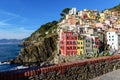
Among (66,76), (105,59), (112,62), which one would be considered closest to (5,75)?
(66,76)

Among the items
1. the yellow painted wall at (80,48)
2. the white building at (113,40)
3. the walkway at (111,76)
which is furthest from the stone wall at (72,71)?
the white building at (113,40)

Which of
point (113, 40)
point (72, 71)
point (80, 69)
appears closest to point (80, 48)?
point (113, 40)

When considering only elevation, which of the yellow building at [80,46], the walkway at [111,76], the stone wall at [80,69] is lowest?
the walkway at [111,76]

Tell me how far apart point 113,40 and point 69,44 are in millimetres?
18897

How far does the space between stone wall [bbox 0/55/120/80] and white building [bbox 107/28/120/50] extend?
81.8 meters

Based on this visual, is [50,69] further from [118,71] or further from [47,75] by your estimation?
[118,71]

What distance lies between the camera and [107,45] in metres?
94.6

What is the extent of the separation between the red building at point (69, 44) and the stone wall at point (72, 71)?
7265cm

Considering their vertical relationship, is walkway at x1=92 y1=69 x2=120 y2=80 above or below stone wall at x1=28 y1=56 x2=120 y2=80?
below

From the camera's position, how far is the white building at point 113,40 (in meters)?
92.9

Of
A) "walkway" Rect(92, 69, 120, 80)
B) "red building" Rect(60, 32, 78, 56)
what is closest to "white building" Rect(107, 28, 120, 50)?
"red building" Rect(60, 32, 78, 56)

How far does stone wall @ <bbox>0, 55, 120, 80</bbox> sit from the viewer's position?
7164 millimetres

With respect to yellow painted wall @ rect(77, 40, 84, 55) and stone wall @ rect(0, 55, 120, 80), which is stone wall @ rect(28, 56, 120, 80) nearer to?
stone wall @ rect(0, 55, 120, 80)

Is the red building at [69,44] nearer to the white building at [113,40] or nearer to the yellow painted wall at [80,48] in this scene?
the yellow painted wall at [80,48]
